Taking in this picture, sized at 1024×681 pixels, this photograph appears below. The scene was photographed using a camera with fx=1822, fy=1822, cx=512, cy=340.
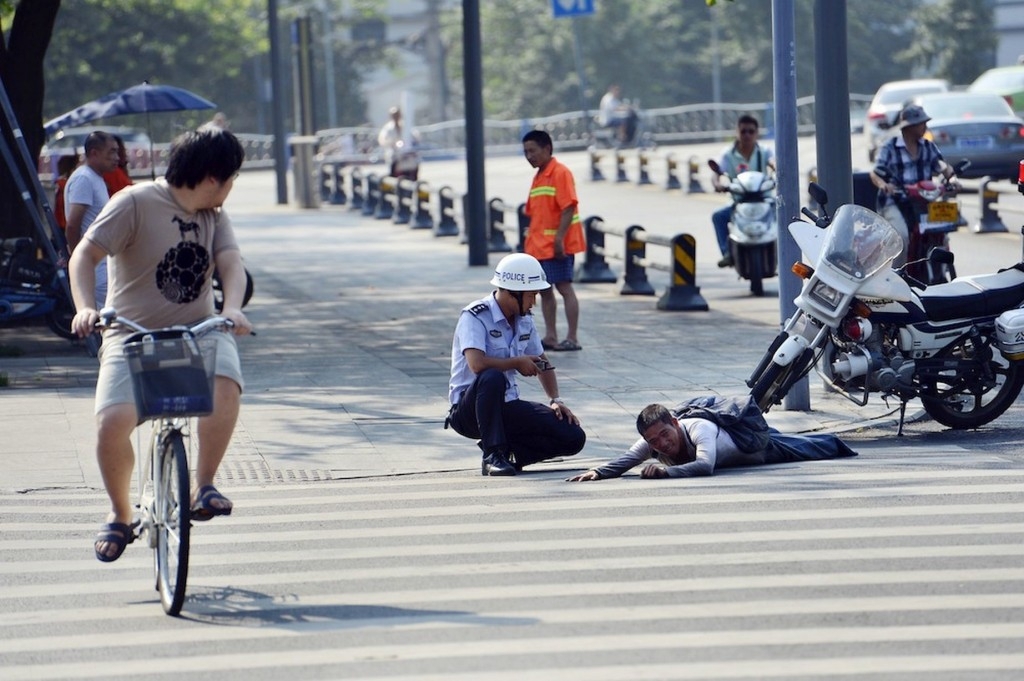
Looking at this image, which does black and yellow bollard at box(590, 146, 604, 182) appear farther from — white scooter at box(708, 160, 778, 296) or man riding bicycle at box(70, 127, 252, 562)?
man riding bicycle at box(70, 127, 252, 562)

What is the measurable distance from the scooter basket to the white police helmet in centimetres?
279

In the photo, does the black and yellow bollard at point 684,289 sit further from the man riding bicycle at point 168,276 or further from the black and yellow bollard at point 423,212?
the black and yellow bollard at point 423,212

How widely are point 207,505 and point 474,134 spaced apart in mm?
14772

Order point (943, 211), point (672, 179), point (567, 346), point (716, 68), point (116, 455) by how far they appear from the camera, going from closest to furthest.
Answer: point (116, 455), point (567, 346), point (943, 211), point (672, 179), point (716, 68)

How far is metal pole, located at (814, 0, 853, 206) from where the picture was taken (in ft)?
37.2

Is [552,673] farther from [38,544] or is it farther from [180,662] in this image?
[38,544]

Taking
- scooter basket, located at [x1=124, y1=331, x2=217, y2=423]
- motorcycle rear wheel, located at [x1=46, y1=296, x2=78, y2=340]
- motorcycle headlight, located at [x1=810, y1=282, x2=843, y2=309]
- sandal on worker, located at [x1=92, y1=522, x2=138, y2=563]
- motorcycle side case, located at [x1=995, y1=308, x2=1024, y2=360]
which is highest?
scooter basket, located at [x1=124, y1=331, x2=217, y2=423]

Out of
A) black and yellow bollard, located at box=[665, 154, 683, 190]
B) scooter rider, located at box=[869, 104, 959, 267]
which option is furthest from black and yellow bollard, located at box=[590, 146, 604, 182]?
scooter rider, located at box=[869, 104, 959, 267]

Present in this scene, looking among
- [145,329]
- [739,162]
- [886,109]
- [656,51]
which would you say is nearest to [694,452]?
[145,329]

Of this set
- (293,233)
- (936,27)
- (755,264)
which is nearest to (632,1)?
(936,27)

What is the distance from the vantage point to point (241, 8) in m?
64.6

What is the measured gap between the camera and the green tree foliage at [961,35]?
6128 centimetres

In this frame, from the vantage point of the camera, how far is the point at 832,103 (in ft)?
37.6

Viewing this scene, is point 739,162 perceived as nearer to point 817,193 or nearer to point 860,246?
point 817,193
